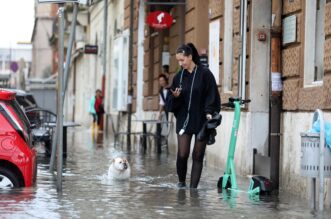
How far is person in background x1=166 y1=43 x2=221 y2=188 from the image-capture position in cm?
1100

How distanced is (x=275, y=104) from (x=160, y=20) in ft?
29.2

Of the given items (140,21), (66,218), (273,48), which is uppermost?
(140,21)

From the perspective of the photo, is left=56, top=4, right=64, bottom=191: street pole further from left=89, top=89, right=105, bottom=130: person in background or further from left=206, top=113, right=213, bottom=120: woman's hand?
left=89, top=89, right=105, bottom=130: person in background

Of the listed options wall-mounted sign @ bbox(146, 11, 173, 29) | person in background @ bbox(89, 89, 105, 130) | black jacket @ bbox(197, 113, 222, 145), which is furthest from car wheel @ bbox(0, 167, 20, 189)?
person in background @ bbox(89, 89, 105, 130)

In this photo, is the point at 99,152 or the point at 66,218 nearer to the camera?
the point at 66,218

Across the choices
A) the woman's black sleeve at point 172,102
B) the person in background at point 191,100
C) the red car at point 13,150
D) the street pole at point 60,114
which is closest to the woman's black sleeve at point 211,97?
the person in background at point 191,100

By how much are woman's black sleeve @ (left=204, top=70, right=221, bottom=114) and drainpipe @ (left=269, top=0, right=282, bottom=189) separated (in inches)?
50.9

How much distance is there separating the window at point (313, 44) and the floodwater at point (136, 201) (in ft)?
5.54

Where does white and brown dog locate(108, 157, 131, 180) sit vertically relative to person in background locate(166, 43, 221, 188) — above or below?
below

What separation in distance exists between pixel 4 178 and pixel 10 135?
58 centimetres

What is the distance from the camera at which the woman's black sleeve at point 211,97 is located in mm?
10875

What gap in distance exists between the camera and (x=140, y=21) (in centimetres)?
2477

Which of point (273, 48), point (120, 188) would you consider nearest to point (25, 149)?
point (120, 188)

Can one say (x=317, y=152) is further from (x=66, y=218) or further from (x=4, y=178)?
(x=4, y=178)
